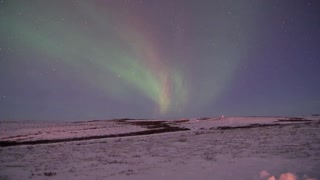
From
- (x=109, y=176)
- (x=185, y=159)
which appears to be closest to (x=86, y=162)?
(x=109, y=176)

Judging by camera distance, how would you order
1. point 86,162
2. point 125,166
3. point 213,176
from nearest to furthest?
point 213,176 < point 125,166 < point 86,162

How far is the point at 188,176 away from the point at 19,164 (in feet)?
43.6

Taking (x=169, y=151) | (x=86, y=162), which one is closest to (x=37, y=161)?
(x=86, y=162)

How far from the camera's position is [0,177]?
1573cm

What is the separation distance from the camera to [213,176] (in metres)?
13.2

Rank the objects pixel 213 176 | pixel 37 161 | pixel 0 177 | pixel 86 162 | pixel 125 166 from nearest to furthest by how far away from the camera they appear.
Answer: pixel 213 176 → pixel 0 177 → pixel 125 166 → pixel 86 162 → pixel 37 161

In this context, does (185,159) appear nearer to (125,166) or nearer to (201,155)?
(201,155)

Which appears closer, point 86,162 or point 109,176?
point 109,176

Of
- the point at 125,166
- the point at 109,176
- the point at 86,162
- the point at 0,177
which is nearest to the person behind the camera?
the point at 109,176

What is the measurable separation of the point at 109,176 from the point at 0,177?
6503mm

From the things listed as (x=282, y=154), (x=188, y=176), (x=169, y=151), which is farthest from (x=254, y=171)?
(x=169, y=151)

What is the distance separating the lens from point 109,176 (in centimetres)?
1448

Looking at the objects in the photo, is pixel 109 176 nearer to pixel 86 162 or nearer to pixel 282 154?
pixel 86 162

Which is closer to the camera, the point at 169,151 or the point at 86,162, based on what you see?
the point at 86,162
